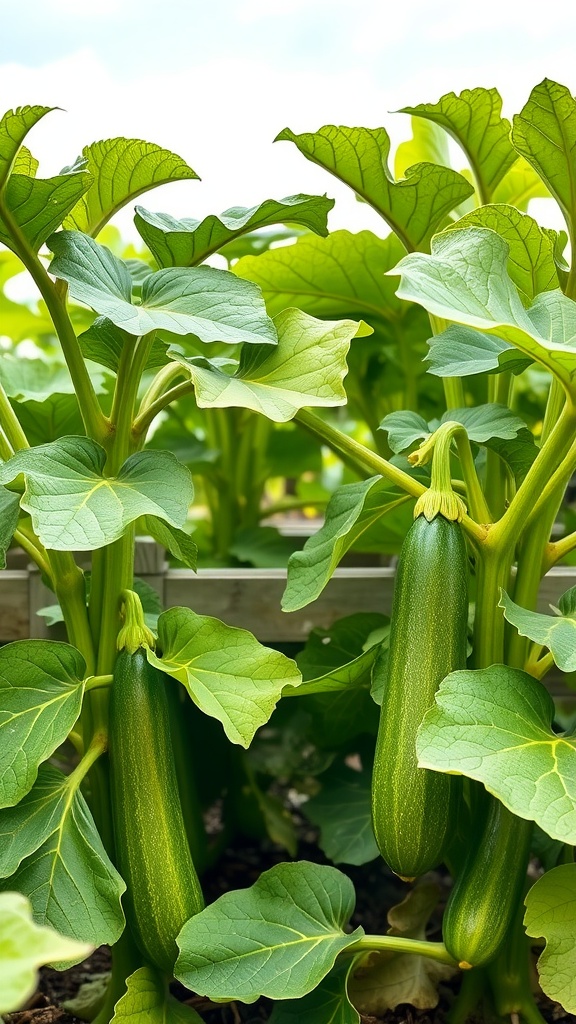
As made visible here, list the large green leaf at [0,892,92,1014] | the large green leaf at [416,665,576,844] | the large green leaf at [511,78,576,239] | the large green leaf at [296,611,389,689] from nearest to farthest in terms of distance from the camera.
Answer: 1. the large green leaf at [0,892,92,1014]
2. the large green leaf at [416,665,576,844]
3. the large green leaf at [511,78,576,239]
4. the large green leaf at [296,611,389,689]

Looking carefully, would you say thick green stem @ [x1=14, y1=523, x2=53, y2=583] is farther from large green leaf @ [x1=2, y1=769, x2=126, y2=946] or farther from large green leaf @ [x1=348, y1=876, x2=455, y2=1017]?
large green leaf @ [x1=348, y1=876, x2=455, y2=1017]

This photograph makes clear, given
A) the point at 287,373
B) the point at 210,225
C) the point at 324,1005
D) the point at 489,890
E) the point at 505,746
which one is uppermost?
the point at 210,225

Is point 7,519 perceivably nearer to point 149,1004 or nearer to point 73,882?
point 73,882

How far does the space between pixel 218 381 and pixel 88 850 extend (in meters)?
0.32

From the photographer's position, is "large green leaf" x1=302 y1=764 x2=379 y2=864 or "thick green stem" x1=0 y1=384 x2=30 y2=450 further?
Answer: "large green leaf" x1=302 y1=764 x2=379 y2=864

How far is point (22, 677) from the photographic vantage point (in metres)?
0.60

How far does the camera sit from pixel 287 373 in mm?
599

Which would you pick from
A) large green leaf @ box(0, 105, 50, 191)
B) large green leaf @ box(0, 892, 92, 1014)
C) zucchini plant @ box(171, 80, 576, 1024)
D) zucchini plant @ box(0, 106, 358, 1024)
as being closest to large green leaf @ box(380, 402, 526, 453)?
zucchini plant @ box(171, 80, 576, 1024)

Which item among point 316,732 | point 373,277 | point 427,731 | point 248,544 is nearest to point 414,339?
point 373,277

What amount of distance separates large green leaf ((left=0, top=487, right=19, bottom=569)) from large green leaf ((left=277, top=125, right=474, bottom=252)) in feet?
1.06

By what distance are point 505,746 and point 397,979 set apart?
302 mm

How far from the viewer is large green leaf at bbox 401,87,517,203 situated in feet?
2.28

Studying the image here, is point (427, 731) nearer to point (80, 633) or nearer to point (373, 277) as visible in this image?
point (80, 633)

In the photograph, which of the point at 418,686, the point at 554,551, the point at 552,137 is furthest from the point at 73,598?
the point at 552,137
